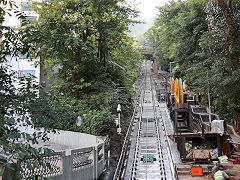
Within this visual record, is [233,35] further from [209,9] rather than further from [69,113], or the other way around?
[69,113]

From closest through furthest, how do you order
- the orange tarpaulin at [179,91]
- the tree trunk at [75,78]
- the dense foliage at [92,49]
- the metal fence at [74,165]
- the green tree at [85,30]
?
the metal fence at [74,165], the orange tarpaulin at [179,91], the dense foliage at [92,49], the green tree at [85,30], the tree trunk at [75,78]

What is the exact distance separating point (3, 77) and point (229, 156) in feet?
51.0

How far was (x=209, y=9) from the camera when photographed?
22.1 m

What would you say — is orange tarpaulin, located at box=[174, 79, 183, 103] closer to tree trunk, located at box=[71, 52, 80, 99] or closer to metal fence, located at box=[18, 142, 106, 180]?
metal fence, located at box=[18, 142, 106, 180]

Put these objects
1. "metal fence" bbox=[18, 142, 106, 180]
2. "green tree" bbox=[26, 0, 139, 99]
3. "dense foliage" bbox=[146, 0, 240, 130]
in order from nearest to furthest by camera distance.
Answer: "metal fence" bbox=[18, 142, 106, 180], "dense foliage" bbox=[146, 0, 240, 130], "green tree" bbox=[26, 0, 139, 99]

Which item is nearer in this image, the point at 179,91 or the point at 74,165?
the point at 74,165

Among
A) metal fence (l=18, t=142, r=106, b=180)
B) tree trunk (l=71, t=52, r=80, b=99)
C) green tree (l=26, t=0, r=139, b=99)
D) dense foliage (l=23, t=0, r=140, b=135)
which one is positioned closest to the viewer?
metal fence (l=18, t=142, r=106, b=180)

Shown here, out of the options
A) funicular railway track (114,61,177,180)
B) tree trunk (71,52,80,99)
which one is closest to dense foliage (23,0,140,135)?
Answer: tree trunk (71,52,80,99)

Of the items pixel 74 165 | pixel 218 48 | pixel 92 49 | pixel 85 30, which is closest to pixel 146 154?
pixel 74 165

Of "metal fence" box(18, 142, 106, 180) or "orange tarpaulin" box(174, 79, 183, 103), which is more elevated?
"orange tarpaulin" box(174, 79, 183, 103)

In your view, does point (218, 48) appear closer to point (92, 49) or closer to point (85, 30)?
point (92, 49)

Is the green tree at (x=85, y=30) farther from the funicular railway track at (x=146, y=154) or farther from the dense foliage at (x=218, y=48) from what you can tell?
the dense foliage at (x=218, y=48)

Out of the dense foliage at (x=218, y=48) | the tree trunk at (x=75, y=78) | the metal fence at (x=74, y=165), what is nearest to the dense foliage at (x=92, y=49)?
the tree trunk at (x=75, y=78)

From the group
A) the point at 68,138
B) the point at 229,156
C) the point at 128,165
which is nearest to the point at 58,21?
the point at 68,138
